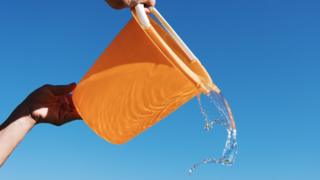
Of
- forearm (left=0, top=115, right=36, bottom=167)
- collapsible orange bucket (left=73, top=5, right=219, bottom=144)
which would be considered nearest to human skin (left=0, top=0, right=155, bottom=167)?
forearm (left=0, top=115, right=36, bottom=167)

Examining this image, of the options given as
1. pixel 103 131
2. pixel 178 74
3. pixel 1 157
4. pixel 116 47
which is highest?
pixel 116 47

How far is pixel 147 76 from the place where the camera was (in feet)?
14.8

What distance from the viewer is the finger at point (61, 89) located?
475 centimetres

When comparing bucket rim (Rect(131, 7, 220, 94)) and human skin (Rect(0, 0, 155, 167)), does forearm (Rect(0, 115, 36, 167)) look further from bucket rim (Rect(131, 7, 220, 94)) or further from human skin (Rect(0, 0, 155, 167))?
bucket rim (Rect(131, 7, 220, 94))

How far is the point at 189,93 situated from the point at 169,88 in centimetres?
16

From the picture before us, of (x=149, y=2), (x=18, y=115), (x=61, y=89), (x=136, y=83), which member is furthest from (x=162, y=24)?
(x=18, y=115)

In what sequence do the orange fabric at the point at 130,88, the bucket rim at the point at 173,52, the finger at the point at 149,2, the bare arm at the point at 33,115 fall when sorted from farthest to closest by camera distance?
the finger at the point at 149,2, the bare arm at the point at 33,115, the orange fabric at the point at 130,88, the bucket rim at the point at 173,52

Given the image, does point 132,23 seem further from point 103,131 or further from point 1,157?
point 1,157

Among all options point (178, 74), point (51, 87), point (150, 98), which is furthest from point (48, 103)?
point (178, 74)

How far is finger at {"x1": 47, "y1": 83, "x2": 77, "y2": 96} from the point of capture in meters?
→ 4.75

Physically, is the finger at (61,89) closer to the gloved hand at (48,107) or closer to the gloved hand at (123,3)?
the gloved hand at (48,107)

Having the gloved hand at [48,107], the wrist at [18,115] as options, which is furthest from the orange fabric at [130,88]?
the wrist at [18,115]

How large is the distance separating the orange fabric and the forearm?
16.5 inches

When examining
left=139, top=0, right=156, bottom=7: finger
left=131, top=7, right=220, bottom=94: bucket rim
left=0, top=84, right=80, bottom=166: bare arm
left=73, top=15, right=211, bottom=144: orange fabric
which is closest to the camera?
left=131, top=7, right=220, bottom=94: bucket rim
